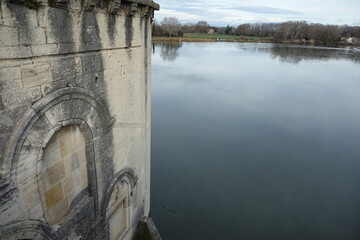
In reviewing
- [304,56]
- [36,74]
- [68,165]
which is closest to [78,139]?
[68,165]

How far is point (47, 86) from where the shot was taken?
265 centimetres

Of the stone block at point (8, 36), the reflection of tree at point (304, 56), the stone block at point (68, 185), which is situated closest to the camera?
the stone block at point (8, 36)

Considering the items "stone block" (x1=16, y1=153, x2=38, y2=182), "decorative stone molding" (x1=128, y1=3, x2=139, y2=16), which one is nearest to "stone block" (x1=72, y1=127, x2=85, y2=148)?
"stone block" (x1=16, y1=153, x2=38, y2=182)

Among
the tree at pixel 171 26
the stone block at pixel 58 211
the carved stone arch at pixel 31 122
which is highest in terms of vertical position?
the tree at pixel 171 26

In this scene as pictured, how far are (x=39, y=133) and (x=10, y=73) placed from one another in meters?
0.69

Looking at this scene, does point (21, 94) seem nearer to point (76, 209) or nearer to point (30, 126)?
point (30, 126)

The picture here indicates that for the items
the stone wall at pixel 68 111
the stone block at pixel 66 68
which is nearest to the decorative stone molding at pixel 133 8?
the stone wall at pixel 68 111

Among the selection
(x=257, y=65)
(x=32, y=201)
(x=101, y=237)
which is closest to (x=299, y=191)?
(x=101, y=237)

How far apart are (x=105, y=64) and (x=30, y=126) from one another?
1.32 meters

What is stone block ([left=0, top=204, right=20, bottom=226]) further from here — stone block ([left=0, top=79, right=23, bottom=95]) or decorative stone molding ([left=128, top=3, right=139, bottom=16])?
decorative stone molding ([left=128, top=3, right=139, bottom=16])

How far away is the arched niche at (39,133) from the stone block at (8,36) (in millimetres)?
620

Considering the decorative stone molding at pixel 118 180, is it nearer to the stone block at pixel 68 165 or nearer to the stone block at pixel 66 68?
the stone block at pixel 68 165

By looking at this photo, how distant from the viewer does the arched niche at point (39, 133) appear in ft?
8.04

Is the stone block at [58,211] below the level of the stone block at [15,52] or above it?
below
